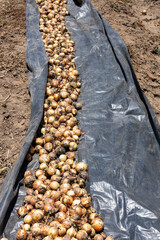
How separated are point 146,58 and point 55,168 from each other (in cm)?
389

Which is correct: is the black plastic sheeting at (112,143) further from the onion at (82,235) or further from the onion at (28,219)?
the onion at (82,235)

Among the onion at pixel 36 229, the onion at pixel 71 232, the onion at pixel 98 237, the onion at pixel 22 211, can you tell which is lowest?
the onion at pixel 22 211

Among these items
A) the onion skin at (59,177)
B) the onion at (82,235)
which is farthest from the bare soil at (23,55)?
the onion at (82,235)

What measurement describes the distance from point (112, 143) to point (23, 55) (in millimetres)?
3348

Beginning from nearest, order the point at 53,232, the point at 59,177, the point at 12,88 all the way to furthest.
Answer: the point at 53,232, the point at 59,177, the point at 12,88

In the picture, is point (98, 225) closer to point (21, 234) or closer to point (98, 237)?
point (98, 237)

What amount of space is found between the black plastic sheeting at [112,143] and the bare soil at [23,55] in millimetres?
457

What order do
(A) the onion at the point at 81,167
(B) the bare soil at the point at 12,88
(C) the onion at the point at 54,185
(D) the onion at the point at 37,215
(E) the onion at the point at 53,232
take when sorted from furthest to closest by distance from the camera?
(B) the bare soil at the point at 12,88 < (A) the onion at the point at 81,167 < (C) the onion at the point at 54,185 < (D) the onion at the point at 37,215 < (E) the onion at the point at 53,232

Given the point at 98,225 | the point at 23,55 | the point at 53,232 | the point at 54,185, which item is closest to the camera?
the point at 53,232

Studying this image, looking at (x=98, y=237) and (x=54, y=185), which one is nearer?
(x=98, y=237)

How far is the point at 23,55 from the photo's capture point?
4664 millimetres

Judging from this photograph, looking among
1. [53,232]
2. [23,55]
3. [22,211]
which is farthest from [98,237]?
[23,55]

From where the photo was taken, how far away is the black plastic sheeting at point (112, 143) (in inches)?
83.5

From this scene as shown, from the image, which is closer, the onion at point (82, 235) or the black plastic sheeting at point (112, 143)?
the onion at point (82, 235)
